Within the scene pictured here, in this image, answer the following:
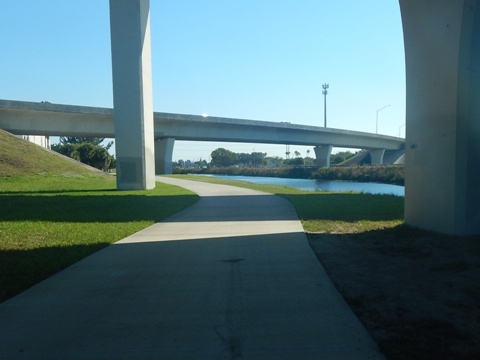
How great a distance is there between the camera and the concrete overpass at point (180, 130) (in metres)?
41.7

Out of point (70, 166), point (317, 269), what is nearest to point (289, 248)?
point (317, 269)

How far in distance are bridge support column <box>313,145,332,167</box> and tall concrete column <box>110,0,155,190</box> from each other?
4111 centimetres

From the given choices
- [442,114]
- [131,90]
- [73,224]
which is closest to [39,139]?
[131,90]

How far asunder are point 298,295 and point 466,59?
618cm

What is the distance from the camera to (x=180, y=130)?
53.2 meters

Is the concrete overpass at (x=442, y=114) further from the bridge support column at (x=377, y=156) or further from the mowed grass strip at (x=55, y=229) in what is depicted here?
the bridge support column at (x=377, y=156)

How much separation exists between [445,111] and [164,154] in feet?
160

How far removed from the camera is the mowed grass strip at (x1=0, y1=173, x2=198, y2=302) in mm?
7059

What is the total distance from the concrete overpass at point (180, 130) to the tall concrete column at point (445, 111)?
3802 centimetres

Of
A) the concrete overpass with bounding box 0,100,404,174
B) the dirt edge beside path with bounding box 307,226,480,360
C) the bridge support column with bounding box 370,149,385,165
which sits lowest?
the dirt edge beside path with bounding box 307,226,480,360

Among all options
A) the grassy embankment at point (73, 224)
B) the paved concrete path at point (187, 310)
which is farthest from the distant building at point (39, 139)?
the paved concrete path at point (187, 310)

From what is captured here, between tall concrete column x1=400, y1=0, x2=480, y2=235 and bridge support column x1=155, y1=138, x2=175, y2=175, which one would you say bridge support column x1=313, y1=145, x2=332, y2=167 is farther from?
tall concrete column x1=400, y1=0, x2=480, y2=235

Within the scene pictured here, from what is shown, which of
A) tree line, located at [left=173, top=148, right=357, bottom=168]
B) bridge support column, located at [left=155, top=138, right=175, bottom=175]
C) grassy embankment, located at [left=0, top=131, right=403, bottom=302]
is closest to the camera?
grassy embankment, located at [left=0, top=131, right=403, bottom=302]

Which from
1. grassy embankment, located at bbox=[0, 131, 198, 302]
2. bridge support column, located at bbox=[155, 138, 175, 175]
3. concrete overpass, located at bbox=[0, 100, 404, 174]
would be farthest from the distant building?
grassy embankment, located at bbox=[0, 131, 198, 302]
